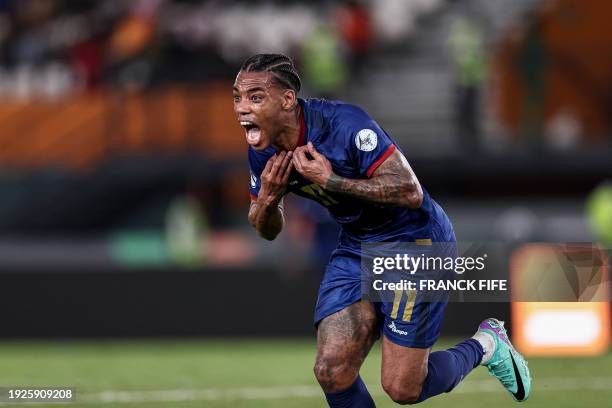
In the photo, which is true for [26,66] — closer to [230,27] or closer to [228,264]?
[230,27]

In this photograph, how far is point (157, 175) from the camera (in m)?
→ 16.8

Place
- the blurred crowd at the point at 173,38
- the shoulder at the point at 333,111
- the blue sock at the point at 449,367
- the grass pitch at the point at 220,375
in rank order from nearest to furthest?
1. the shoulder at the point at 333,111
2. the blue sock at the point at 449,367
3. the grass pitch at the point at 220,375
4. the blurred crowd at the point at 173,38

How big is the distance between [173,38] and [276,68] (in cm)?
1181

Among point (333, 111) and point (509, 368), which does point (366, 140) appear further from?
point (509, 368)

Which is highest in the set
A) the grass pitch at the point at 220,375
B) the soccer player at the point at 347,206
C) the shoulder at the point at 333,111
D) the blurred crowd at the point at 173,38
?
the blurred crowd at the point at 173,38

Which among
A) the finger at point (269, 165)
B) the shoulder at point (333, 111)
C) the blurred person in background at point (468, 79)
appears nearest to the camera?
the finger at point (269, 165)

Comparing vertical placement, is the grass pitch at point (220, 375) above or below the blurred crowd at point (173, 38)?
below

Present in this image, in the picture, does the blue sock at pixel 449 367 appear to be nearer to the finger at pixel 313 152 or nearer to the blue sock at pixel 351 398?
the blue sock at pixel 351 398

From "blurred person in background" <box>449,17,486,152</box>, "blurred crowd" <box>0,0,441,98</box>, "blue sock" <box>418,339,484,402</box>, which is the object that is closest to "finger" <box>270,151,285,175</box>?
"blue sock" <box>418,339,484,402</box>

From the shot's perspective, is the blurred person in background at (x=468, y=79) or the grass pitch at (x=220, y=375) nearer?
the grass pitch at (x=220, y=375)

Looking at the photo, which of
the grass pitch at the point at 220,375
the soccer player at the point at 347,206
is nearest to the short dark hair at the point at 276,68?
the soccer player at the point at 347,206

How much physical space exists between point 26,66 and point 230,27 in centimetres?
312

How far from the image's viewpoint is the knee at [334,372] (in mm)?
6633

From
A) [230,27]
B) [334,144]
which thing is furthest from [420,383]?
[230,27]
